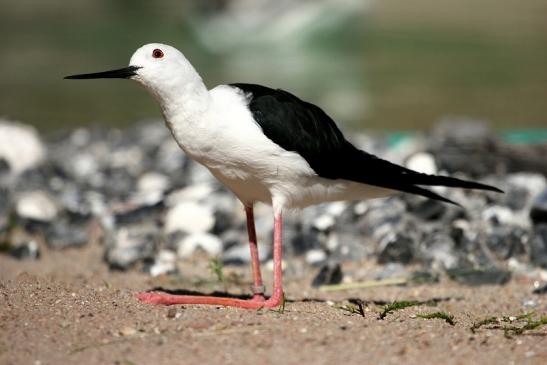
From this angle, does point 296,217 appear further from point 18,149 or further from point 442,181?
point 18,149

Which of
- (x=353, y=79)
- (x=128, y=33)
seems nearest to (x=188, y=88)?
(x=353, y=79)

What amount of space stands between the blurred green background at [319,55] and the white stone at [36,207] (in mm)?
4792

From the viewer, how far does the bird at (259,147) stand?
3.47 meters

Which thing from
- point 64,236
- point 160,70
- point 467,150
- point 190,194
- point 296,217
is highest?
point 467,150

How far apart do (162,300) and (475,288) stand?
74.5 inches

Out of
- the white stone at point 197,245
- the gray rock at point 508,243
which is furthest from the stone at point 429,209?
the white stone at point 197,245

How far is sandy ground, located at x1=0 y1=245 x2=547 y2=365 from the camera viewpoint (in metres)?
2.79

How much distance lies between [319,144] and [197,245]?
1867mm

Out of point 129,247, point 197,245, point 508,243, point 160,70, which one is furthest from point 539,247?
point 160,70

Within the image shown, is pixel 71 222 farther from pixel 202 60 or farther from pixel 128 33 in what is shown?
pixel 128 33

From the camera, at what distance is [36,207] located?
593 centimetres

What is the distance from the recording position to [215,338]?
294 cm

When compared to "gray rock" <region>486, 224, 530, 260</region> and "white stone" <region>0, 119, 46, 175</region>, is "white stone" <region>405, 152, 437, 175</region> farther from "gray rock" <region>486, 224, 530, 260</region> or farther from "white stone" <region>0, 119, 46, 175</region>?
"white stone" <region>0, 119, 46, 175</region>

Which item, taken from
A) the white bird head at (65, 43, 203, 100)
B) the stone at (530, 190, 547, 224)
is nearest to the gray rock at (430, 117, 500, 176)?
the stone at (530, 190, 547, 224)
